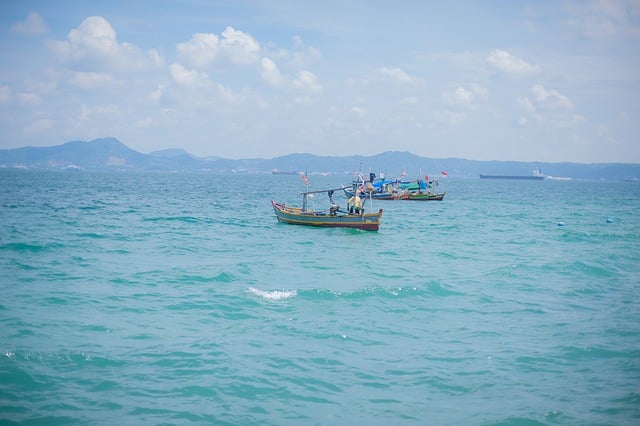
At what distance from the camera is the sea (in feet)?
39.4

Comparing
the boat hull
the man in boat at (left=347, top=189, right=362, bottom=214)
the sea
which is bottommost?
the sea

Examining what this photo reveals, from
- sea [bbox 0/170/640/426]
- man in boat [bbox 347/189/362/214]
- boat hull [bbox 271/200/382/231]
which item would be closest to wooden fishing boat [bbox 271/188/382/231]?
boat hull [bbox 271/200/382/231]

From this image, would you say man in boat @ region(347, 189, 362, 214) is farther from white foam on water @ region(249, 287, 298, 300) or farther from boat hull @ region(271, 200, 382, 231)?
white foam on water @ region(249, 287, 298, 300)

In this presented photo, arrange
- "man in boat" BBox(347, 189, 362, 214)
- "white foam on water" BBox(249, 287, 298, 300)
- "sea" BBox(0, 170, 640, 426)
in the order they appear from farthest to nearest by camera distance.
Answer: "man in boat" BBox(347, 189, 362, 214) < "white foam on water" BBox(249, 287, 298, 300) < "sea" BBox(0, 170, 640, 426)

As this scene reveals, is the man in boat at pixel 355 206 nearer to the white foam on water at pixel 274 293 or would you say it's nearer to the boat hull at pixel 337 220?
the boat hull at pixel 337 220

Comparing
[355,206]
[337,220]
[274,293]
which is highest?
[355,206]

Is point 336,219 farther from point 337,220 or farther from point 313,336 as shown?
point 313,336

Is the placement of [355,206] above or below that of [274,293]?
above

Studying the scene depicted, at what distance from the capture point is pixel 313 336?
16.3m

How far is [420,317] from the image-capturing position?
1867cm

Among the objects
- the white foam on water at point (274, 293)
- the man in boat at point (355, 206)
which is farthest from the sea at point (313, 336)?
the man in boat at point (355, 206)

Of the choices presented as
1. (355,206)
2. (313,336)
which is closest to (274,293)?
(313,336)

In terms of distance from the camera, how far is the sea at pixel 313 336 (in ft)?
39.4

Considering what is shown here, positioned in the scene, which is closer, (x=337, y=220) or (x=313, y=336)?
(x=313, y=336)
